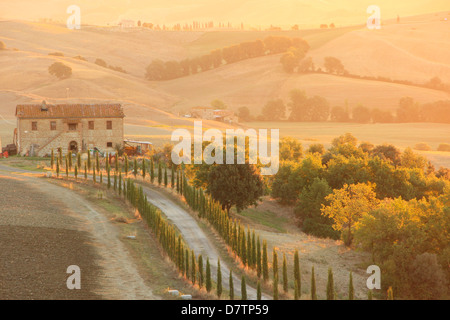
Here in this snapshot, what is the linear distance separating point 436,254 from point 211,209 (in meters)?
18.5

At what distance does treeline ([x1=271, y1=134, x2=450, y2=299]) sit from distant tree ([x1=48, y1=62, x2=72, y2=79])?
376 feet

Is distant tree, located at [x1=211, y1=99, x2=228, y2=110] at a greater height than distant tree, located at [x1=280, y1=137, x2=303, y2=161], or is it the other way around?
distant tree, located at [x1=211, y1=99, x2=228, y2=110]

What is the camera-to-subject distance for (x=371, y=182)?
242 ft

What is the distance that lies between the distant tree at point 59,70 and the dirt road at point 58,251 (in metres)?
143

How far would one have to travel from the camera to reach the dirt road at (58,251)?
32438 mm

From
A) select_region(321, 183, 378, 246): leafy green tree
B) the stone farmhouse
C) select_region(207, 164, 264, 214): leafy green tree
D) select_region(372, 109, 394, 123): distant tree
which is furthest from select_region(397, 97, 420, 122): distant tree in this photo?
select_region(207, 164, 264, 214): leafy green tree

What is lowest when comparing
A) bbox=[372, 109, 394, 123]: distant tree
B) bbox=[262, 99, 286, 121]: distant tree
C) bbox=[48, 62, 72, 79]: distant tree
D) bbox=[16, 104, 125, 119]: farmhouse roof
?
bbox=[16, 104, 125, 119]: farmhouse roof

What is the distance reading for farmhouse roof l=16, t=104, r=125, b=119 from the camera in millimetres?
88125

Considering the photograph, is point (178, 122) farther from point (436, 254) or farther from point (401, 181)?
point (436, 254)

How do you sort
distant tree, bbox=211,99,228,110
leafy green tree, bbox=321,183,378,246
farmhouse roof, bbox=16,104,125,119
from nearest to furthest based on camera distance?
leafy green tree, bbox=321,183,378,246, farmhouse roof, bbox=16,104,125,119, distant tree, bbox=211,99,228,110

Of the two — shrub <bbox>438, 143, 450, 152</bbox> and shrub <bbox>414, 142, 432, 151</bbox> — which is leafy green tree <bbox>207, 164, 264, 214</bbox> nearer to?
shrub <bbox>414, 142, 432, 151</bbox>

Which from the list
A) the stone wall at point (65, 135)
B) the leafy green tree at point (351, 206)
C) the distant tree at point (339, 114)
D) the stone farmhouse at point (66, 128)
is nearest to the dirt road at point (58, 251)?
the leafy green tree at point (351, 206)

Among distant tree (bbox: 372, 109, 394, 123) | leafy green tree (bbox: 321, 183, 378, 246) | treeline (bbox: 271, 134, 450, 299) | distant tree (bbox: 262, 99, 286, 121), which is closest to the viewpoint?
treeline (bbox: 271, 134, 450, 299)

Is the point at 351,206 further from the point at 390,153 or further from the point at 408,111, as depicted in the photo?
the point at 408,111
